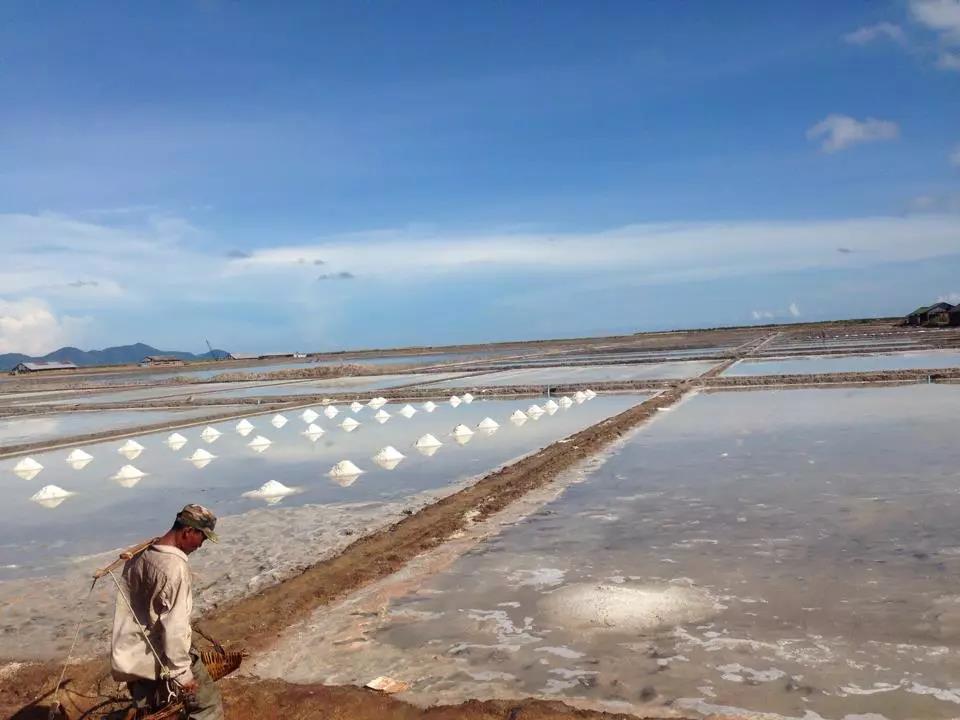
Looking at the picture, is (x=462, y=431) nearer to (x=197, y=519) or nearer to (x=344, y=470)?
(x=344, y=470)

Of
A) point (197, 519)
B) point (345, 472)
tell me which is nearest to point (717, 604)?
point (197, 519)

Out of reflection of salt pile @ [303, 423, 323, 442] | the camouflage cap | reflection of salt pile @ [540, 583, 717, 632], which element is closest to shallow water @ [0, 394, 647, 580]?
reflection of salt pile @ [303, 423, 323, 442]

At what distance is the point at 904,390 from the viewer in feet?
51.8

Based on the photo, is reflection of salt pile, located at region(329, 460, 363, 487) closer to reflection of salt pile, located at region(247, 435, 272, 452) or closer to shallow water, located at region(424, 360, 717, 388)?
reflection of salt pile, located at region(247, 435, 272, 452)

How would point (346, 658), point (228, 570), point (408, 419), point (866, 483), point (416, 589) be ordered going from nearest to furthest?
1. point (346, 658)
2. point (416, 589)
3. point (228, 570)
4. point (866, 483)
5. point (408, 419)

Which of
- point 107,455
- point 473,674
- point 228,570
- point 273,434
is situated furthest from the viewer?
point 273,434

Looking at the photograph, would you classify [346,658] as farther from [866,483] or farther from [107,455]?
[107,455]

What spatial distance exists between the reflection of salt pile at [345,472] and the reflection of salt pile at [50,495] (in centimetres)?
324

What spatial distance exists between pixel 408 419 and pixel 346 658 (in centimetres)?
1186

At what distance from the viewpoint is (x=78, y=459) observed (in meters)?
13.2

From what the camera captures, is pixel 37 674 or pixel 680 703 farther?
pixel 37 674

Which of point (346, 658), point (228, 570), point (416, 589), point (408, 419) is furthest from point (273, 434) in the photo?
point (346, 658)

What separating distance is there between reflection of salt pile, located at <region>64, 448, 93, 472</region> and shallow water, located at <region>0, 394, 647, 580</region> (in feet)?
0.46

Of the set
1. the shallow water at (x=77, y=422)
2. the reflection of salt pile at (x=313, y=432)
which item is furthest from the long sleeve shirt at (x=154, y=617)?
the shallow water at (x=77, y=422)
